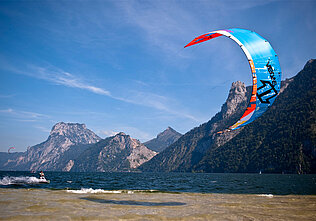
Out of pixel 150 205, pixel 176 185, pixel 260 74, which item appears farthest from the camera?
pixel 176 185

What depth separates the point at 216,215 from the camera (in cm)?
1230

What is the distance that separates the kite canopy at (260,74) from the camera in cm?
1293

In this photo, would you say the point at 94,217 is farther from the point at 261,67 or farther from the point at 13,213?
the point at 261,67

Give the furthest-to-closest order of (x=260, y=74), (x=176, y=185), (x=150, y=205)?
(x=176, y=185), (x=150, y=205), (x=260, y=74)

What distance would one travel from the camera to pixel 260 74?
12.9 metres

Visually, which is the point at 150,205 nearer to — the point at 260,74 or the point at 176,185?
the point at 260,74

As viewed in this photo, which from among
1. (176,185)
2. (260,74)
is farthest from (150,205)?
(176,185)

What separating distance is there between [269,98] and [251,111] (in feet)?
4.23

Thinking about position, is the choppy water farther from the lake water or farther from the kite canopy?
the kite canopy

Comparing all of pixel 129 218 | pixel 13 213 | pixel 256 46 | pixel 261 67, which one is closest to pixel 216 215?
pixel 129 218

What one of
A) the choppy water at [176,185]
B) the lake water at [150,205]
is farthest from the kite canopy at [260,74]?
the choppy water at [176,185]

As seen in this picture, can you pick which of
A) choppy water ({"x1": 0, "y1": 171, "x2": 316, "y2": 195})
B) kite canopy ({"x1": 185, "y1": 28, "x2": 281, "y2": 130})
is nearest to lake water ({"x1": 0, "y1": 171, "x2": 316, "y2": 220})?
kite canopy ({"x1": 185, "y1": 28, "x2": 281, "y2": 130})

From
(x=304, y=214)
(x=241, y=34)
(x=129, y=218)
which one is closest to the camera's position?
(x=129, y=218)

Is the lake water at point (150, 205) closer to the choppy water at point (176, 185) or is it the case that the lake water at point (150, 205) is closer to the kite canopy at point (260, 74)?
the kite canopy at point (260, 74)
